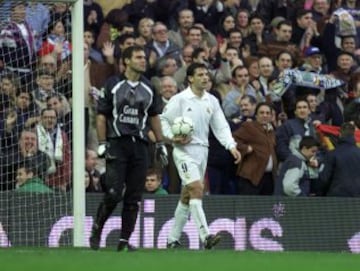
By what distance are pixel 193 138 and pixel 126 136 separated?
140 centimetres

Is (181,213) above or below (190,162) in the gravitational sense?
below

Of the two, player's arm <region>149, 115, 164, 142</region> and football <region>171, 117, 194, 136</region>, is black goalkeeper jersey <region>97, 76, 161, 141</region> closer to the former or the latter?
player's arm <region>149, 115, 164, 142</region>

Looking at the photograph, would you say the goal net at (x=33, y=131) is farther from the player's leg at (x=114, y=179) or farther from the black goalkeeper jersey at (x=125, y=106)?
the black goalkeeper jersey at (x=125, y=106)

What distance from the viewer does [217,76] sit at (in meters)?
20.6

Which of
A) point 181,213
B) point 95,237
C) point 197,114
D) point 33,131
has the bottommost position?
point 95,237

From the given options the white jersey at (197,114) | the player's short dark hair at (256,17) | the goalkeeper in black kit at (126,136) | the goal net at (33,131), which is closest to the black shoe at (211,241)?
the goalkeeper in black kit at (126,136)

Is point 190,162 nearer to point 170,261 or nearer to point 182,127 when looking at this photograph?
point 182,127

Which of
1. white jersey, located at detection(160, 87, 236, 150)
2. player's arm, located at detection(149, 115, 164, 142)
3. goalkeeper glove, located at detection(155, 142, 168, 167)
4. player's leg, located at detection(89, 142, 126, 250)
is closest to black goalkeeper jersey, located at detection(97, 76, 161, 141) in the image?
player's leg, located at detection(89, 142, 126, 250)

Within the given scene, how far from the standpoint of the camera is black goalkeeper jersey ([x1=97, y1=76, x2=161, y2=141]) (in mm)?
14633

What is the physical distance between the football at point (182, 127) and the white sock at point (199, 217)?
818mm

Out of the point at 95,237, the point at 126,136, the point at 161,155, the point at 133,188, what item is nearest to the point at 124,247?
the point at 95,237

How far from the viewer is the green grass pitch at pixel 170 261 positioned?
11203 millimetres

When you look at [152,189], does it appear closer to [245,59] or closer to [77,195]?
[77,195]

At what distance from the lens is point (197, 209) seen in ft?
50.8
